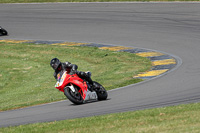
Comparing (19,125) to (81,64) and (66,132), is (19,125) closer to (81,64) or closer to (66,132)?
(66,132)

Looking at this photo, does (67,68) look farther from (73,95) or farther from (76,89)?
(73,95)

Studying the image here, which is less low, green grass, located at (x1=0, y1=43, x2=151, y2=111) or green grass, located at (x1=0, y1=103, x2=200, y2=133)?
green grass, located at (x1=0, y1=103, x2=200, y2=133)

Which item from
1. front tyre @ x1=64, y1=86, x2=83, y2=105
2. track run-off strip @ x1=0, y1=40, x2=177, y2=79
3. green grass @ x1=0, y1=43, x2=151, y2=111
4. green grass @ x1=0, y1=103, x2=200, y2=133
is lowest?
green grass @ x1=0, y1=43, x2=151, y2=111

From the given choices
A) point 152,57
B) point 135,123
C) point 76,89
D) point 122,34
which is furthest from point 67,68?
point 122,34

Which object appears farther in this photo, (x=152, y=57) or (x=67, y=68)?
(x=152, y=57)

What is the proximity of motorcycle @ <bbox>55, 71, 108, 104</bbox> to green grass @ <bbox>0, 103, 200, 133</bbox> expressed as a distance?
7.92ft

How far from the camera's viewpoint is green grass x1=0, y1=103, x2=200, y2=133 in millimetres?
8133

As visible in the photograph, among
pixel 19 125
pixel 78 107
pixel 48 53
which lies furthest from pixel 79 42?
pixel 19 125

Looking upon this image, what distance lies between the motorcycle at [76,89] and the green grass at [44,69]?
1.60 meters

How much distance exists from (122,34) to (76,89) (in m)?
13.1

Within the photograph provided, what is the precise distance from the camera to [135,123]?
28.9ft

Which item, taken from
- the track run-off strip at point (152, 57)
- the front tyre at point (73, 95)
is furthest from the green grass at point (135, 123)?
the track run-off strip at point (152, 57)

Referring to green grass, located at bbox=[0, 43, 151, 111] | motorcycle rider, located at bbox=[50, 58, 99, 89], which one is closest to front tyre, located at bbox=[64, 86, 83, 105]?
motorcycle rider, located at bbox=[50, 58, 99, 89]

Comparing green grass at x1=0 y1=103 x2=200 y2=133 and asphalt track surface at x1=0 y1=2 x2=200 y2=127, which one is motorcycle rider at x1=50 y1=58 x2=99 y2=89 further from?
green grass at x1=0 y1=103 x2=200 y2=133
